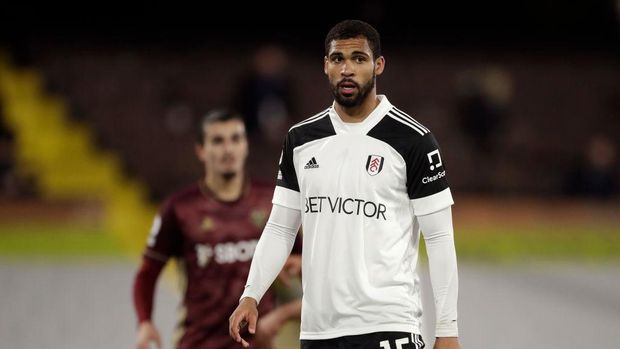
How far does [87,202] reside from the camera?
18031mm

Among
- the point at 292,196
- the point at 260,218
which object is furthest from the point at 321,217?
the point at 260,218

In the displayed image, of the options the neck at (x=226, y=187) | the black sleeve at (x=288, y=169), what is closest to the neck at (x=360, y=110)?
the black sleeve at (x=288, y=169)

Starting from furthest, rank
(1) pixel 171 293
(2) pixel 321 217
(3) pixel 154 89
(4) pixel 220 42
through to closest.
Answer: (4) pixel 220 42, (3) pixel 154 89, (1) pixel 171 293, (2) pixel 321 217

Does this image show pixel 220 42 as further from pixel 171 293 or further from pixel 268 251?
pixel 268 251

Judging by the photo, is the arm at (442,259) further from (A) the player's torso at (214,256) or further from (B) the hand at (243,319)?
(A) the player's torso at (214,256)

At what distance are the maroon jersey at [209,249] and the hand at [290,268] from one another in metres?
0.17

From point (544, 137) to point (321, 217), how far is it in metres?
16.1

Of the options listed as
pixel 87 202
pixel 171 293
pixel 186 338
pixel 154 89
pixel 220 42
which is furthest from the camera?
pixel 220 42

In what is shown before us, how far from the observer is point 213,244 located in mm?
5668

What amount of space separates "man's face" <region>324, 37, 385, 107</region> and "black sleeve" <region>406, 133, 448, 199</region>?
0.28 meters

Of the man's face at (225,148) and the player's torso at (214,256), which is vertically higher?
the man's face at (225,148)

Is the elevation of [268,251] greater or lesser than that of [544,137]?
lesser

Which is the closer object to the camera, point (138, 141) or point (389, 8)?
point (138, 141)

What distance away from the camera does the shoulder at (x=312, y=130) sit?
4309mm
